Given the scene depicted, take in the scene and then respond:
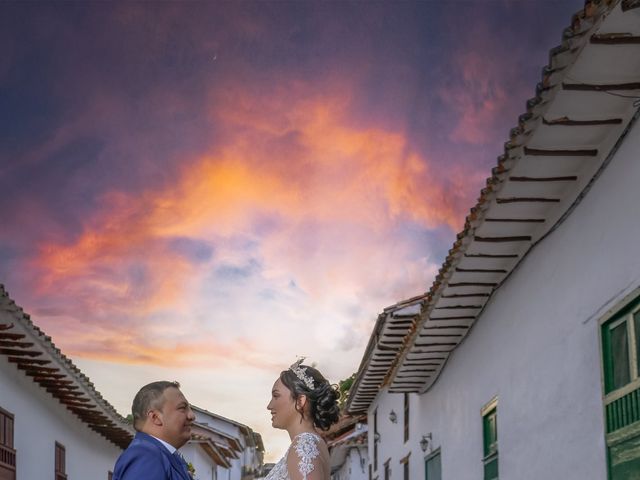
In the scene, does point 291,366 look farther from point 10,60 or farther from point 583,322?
point 10,60

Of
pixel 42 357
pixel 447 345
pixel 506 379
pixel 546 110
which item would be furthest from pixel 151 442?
pixel 42 357

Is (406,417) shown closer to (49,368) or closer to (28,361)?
(49,368)

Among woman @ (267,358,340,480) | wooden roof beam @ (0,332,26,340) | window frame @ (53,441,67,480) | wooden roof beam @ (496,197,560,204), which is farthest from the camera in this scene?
window frame @ (53,441,67,480)

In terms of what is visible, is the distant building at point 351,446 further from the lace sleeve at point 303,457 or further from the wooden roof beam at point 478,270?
the lace sleeve at point 303,457

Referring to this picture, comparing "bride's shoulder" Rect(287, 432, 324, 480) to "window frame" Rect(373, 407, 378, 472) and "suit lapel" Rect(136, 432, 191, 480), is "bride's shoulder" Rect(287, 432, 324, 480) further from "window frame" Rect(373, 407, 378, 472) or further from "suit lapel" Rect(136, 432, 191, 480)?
"window frame" Rect(373, 407, 378, 472)

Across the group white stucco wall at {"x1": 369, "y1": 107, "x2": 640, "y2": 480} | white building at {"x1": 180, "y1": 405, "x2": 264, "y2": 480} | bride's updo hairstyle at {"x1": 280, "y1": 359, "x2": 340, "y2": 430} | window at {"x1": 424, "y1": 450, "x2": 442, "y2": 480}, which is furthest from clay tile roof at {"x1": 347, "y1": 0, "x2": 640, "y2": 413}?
white building at {"x1": 180, "y1": 405, "x2": 264, "y2": 480}

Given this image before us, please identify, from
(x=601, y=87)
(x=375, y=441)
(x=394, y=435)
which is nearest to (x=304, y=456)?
(x=601, y=87)

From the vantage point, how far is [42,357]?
13.6 metres

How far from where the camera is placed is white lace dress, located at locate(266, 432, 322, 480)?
15.6 ft

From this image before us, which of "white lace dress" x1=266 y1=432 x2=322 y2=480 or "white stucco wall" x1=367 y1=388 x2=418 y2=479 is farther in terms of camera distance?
"white stucco wall" x1=367 y1=388 x2=418 y2=479

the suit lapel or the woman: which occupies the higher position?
the woman

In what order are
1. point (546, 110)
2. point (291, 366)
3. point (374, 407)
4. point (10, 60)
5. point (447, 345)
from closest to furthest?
1. point (291, 366)
2. point (546, 110)
3. point (447, 345)
4. point (10, 60)
5. point (374, 407)

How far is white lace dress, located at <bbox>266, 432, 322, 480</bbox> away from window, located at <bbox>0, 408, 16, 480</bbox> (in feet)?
32.0

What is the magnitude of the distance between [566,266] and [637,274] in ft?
5.16
